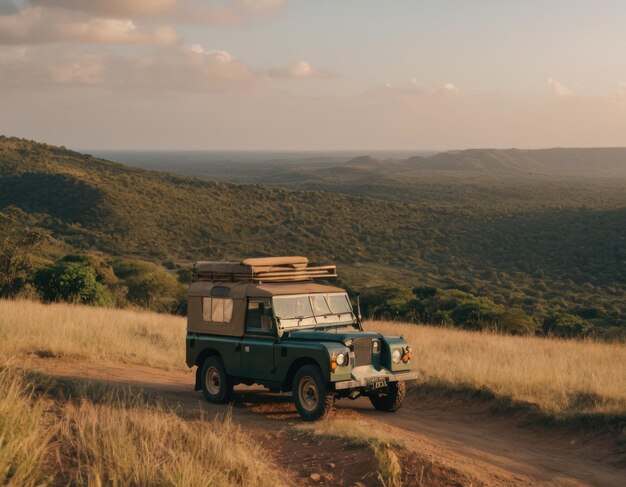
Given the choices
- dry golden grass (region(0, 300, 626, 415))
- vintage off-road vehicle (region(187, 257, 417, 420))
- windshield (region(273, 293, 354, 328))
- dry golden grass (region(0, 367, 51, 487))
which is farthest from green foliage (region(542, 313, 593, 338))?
dry golden grass (region(0, 367, 51, 487))

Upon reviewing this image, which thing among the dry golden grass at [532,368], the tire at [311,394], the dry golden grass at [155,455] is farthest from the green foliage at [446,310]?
the dry golden grass at [155,455]

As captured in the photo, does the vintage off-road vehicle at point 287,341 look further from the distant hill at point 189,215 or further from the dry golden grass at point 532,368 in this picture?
the distant hill at point 189,215

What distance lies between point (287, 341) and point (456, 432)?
9.37ft

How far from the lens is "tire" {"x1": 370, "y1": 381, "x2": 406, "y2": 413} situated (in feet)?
42.5

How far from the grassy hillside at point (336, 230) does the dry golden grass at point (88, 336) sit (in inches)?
920

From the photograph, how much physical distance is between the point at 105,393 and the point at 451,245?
49.8m

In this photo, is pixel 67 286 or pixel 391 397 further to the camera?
pixel 67 286

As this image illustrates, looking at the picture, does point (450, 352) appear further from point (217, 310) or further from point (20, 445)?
point (20, 445)

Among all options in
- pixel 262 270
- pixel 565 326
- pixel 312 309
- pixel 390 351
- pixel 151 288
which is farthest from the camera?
pixel 151 288

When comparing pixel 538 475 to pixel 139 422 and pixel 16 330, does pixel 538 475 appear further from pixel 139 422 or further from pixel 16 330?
pixel 16 330

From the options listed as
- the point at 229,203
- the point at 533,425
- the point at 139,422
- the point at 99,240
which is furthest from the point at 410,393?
the point at 229,203

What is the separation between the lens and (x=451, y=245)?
60406 millimetres

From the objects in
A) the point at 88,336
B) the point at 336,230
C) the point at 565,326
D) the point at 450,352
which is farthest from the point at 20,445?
the point at 336,230

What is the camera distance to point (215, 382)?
1382 cm
